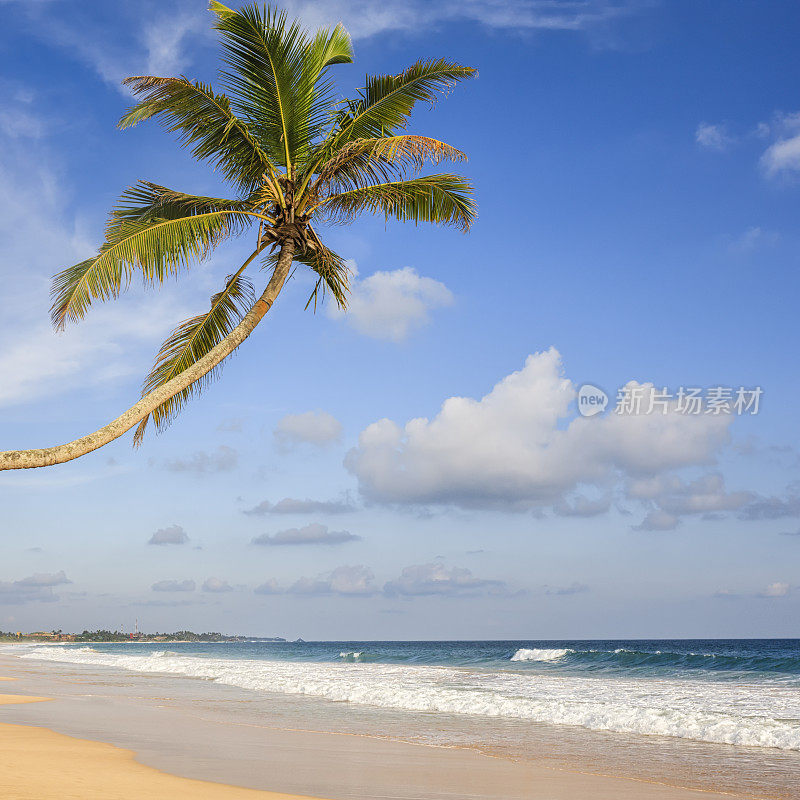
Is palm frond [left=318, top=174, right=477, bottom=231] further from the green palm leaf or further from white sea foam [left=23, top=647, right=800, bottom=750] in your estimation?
white sea foam [left=23, top=647, right=800, bottom=750]

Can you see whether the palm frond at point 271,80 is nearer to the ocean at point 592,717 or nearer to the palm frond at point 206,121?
the palm frond at point 206,121

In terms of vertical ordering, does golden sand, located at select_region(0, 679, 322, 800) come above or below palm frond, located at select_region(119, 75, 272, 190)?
below

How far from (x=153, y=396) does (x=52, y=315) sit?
1782 mm

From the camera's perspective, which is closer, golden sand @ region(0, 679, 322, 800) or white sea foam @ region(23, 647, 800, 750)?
golden sand @ region(0, 679, 322, 800)

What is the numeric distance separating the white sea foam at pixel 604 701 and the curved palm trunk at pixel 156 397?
28.1ft

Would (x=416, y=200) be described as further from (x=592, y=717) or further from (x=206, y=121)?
(x=592, y=717)

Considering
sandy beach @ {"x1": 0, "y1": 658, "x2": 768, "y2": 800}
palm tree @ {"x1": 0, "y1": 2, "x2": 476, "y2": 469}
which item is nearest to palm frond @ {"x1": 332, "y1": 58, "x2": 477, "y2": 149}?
palm tree @ {"x1": 0, "y1": 2, "x2": 476, "y2": 469}

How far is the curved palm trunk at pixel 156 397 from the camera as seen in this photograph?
17.8 feet

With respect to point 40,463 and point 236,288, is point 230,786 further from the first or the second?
point 236,288

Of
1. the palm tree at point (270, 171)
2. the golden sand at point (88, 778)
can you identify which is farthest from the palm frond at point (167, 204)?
the golden sand at point (88, 778)

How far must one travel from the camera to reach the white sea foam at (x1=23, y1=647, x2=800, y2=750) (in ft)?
37.5

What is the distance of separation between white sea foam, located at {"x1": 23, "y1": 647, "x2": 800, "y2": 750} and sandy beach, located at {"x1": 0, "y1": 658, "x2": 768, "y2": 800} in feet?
13.2

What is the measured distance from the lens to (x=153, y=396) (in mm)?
6801

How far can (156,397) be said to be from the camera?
22.3 ft
